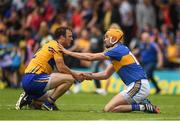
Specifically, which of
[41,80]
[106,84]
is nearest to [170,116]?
[41,80]

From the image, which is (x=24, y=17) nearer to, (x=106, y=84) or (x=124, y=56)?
(x=106, y=84)

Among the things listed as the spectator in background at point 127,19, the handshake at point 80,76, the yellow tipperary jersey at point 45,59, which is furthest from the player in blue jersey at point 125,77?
the spectator in background at point 127,19

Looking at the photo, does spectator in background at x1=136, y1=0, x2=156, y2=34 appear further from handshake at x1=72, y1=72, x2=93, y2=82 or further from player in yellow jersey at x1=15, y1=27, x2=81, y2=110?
player in yellow jersey at x1=15, y1=27, x2=81, y2=110

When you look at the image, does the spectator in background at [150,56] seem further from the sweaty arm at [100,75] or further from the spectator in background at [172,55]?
the sweaty arm at [100,75]

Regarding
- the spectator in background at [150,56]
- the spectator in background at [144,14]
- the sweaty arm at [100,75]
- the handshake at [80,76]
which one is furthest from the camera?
the spectator in background at [144,14]

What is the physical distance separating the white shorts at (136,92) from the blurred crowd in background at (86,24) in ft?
39.5

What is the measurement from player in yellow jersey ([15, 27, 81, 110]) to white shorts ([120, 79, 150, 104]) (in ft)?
4.18

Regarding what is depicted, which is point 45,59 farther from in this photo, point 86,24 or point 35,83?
point 86,24

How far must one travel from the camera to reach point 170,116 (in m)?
15.7

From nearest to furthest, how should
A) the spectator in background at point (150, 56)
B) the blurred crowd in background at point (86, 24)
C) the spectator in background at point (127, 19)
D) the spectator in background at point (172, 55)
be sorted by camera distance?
the spectator in background at point (150, 56) < the spectator in background at point (172, 55) < the blurred crowd in background at point (86, 24) < the spectator in background at point (127, 19)

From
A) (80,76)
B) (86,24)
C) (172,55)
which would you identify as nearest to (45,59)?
(80,76)

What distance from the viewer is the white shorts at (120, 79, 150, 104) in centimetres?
1644

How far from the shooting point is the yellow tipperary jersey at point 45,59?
16.8 meters

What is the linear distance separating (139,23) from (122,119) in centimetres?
1689
